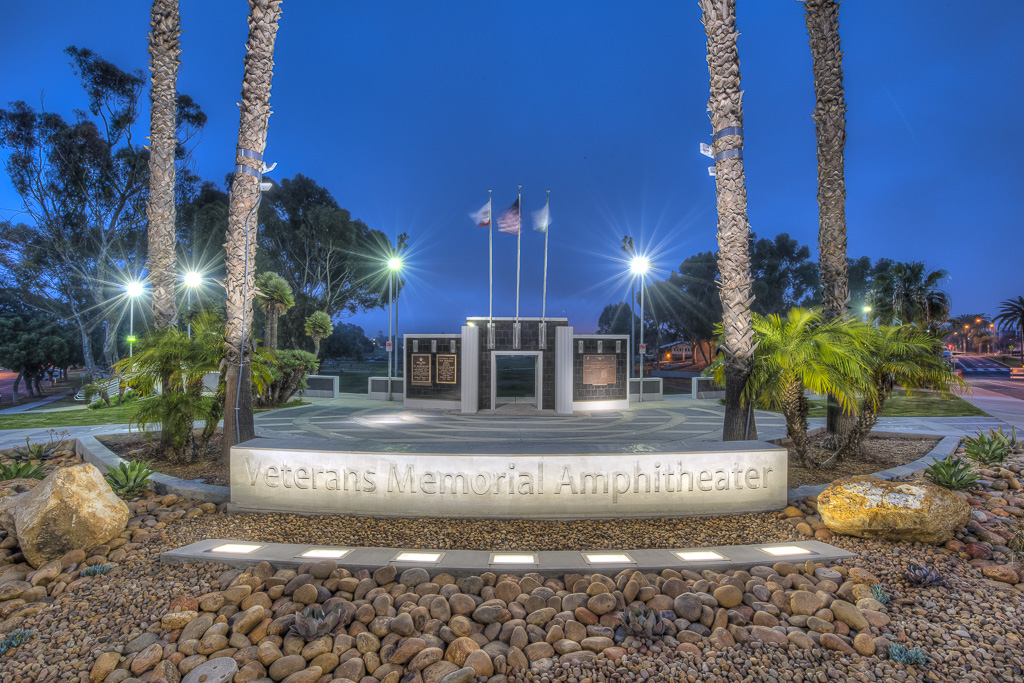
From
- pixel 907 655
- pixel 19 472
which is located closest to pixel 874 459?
pixel 907 655

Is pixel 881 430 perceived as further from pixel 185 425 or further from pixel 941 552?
pixel 185 425

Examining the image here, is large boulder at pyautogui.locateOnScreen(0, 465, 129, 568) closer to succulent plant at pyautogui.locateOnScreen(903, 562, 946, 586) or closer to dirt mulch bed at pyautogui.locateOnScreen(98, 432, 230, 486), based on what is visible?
dirt mulch bed at pyautogui.locateOnScreen(98, 432, 230, 486)

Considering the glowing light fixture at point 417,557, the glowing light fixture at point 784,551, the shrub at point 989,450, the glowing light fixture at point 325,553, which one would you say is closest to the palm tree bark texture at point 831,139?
the shrub at point 989,450

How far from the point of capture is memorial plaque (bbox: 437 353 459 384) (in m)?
17.8

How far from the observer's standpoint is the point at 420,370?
1841 cm

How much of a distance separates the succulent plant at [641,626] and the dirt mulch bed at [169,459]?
5.76m

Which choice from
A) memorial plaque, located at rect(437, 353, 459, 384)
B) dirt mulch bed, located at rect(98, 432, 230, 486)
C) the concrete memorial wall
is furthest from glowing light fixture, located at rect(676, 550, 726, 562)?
memorial plaque, located at rect(437, 353, 459, 384)

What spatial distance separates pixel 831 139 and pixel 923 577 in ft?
29.3

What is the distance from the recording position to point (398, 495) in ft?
16.0

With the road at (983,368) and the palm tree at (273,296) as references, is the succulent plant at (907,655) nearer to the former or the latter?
the palm tree at (273,296)

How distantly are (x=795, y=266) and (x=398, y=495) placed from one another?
47063mm

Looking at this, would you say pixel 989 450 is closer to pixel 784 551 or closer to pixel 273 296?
pixel 784 551

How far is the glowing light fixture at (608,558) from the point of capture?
3689mm

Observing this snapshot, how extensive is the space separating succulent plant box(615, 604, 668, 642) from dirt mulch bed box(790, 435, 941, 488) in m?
4.26
